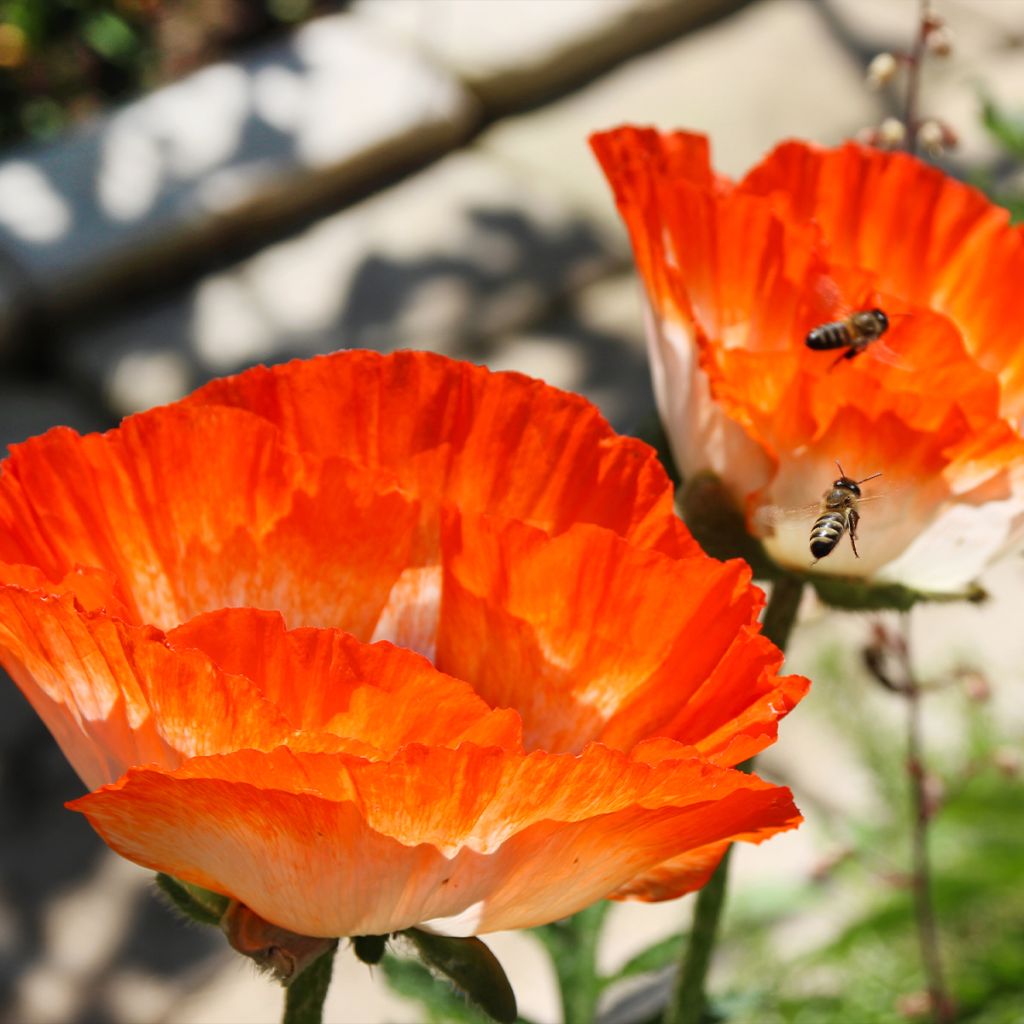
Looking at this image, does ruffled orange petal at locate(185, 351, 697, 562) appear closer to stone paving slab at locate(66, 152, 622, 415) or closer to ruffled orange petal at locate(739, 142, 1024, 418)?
ruffled orange petal at locate(739, 142, 1024, 418)

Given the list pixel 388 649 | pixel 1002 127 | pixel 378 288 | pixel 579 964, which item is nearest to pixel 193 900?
pixel 388 649

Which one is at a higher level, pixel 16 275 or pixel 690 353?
pixel 690 353

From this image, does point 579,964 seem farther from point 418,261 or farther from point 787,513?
point 418,261

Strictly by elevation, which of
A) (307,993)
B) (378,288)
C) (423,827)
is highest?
(423,827)

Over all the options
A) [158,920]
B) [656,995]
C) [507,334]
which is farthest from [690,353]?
[507,334]

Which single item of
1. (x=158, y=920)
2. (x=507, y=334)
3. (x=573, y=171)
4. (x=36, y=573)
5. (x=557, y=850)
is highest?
(x=36, y=573)

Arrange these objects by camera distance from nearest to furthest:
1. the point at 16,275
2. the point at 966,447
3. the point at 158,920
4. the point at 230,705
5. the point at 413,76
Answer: the point at 230,705 → the point at 966,447 → the point at 158,920 → the point at 16,275 → the point at 413,76

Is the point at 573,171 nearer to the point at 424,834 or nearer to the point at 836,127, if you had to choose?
the point at 836,127

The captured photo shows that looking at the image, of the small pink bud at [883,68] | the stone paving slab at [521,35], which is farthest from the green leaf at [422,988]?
the stone paving slab at [521,35]
